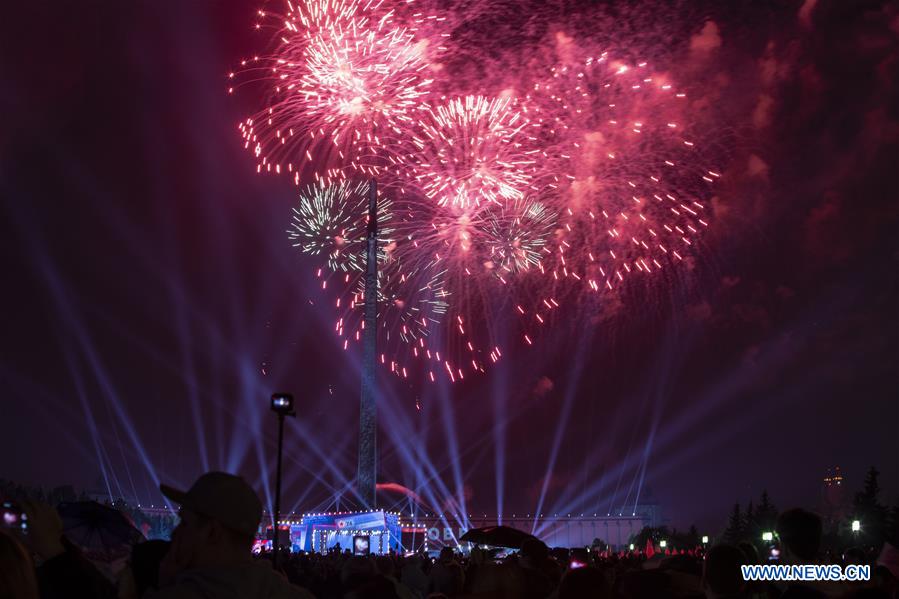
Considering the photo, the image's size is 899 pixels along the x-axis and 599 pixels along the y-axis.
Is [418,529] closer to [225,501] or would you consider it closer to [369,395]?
[369,395]

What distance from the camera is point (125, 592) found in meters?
4.51

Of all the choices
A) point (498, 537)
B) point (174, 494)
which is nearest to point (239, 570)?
point (174, 494)

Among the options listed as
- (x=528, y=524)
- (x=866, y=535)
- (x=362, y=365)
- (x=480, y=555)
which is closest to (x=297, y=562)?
(x=480, y=555)

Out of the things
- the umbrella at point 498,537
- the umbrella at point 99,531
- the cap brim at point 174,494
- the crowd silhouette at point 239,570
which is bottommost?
the crowd silhouette at point 239,570

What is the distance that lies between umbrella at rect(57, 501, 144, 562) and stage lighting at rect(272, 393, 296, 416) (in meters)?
5.89

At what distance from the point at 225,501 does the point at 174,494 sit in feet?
0.91

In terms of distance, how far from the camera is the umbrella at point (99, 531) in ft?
21.2

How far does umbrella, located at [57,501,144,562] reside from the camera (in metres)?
6.47

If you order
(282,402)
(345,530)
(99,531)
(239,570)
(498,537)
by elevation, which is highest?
(345,530)

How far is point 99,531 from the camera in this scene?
21.4ft

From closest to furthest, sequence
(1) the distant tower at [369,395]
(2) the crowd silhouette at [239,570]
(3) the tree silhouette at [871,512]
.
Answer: (2) the crowd silhouette at [239,570] < (1) the distant tower at [369,395] < (3) the tree silhouette at [871,512]

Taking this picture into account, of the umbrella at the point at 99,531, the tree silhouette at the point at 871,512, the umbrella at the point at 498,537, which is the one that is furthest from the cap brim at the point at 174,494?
the tree silhouette at the point at 871,512

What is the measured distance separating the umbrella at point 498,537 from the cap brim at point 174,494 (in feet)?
39.6

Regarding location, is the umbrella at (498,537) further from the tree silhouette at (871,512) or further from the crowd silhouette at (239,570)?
the tree silhouette at (871,512)
